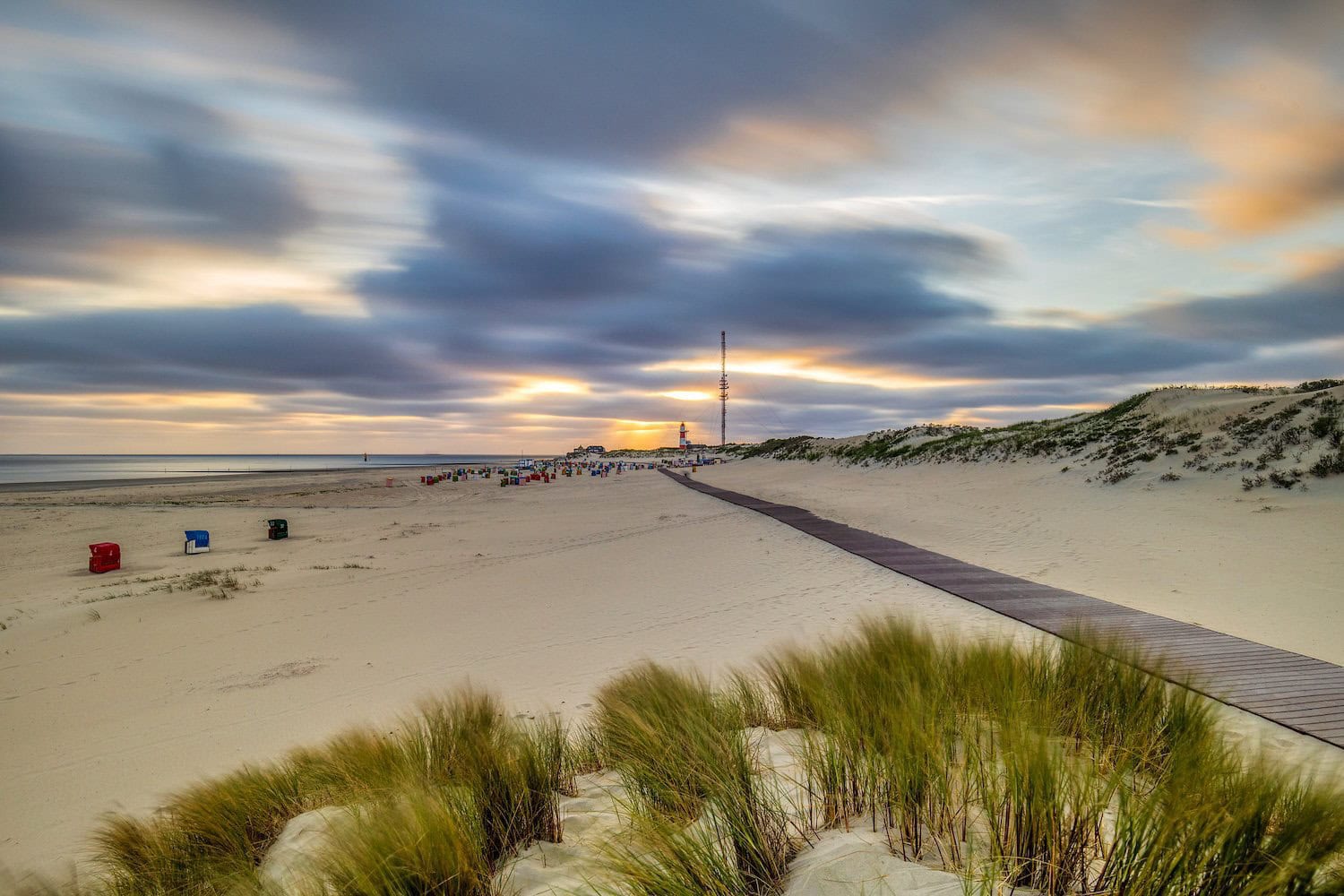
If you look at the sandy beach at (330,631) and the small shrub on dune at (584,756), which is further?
the sandy beach at (330,631)

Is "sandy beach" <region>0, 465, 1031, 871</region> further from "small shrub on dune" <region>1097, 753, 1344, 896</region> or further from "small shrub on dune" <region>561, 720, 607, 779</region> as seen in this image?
"small shrub on dune" <region>1097, 753, 1344, 896</region>

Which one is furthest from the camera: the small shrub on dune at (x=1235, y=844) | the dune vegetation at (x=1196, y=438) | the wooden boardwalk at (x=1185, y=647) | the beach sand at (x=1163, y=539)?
the dune vegetation at (x=1196, y=438)

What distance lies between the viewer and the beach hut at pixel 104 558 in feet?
36.8

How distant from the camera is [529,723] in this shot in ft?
14.2

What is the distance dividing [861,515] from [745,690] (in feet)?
44.7

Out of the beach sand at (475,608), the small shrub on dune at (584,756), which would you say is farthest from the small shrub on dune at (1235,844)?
the small shrub on dune at (584,756)

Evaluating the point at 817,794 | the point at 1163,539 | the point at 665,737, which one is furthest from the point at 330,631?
the point at 1163,539

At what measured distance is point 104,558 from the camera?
11328 mm

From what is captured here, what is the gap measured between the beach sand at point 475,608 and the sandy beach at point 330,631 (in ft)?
0.11

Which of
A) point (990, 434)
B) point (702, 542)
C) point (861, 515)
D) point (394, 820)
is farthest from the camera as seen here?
point (990, 434)

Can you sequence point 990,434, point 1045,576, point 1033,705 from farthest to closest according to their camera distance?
point 990,434 < point 1045,576 < point 1033,705

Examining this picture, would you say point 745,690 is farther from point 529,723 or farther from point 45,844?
point 45,844

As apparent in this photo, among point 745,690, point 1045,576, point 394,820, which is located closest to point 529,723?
point 745,690

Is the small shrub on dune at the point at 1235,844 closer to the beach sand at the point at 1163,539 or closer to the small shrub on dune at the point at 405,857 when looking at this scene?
the small shrub on dune at the point at 405,857
